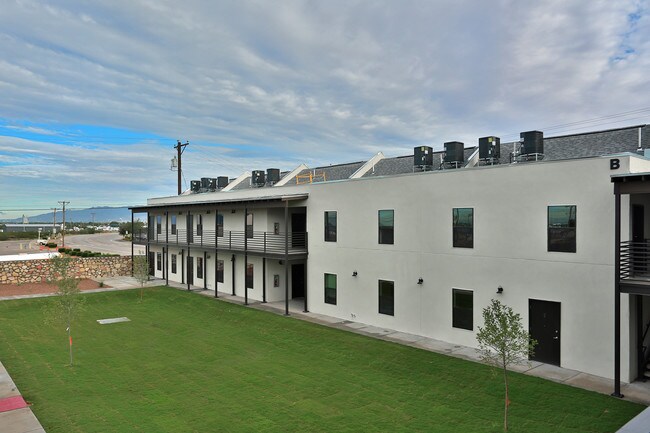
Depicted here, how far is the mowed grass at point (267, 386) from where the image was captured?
1009cm

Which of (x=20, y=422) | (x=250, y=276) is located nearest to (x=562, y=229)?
(x=20, y=422)

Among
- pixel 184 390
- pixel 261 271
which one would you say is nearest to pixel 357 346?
pixel 184 390

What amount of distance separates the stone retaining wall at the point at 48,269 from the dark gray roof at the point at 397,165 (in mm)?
19827

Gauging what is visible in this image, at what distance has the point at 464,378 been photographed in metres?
12.9

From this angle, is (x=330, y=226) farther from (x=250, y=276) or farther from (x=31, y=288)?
(x=31, y=288)

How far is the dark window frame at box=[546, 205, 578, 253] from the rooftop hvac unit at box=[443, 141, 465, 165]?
578cm

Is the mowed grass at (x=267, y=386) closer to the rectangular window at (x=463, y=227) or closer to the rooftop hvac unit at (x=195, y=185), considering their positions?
the rectangular window at (x=463, y=227)

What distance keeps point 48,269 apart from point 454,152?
2900 centimetres

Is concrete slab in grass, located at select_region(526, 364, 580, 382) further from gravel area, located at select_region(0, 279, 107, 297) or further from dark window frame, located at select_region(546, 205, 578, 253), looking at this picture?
gravel area, located at select_region(0, 279, 107, 297)

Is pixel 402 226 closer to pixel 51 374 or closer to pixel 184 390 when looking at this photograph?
pixel 184 390

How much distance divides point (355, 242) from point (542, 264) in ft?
27.0

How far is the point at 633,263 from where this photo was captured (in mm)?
12109

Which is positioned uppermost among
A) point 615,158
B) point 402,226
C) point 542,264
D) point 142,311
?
point 615,158

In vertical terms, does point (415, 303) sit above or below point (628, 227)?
below
